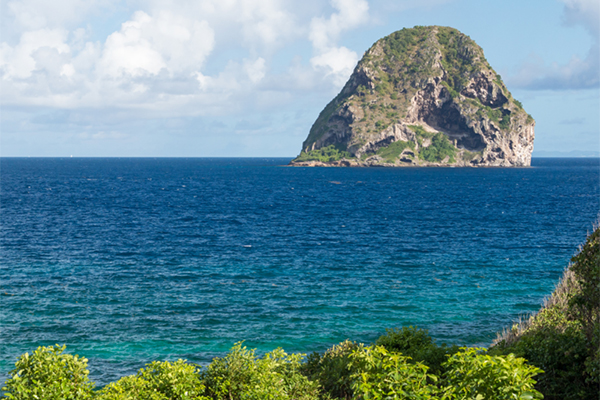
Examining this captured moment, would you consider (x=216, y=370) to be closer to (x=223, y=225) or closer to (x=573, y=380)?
(x=573, y=380)

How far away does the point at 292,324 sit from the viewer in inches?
1092

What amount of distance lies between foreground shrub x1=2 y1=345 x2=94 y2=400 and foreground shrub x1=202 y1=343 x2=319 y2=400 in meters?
3.31

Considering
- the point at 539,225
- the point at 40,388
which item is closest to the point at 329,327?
the point at 40,388

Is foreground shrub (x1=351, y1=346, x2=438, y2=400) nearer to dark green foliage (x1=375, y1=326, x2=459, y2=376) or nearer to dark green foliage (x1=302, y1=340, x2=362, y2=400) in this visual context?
dark green foliage (x1=302, y1=340, x2=362, y2=400)

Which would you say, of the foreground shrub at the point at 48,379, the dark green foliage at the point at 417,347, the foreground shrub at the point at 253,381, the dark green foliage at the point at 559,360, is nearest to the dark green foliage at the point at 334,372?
the foreground shrub at the point at 253,381

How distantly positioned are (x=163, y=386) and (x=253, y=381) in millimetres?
2374

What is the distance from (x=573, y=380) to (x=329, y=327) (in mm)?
14806

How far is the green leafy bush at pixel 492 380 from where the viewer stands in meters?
8.65

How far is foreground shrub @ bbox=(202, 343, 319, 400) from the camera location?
477 inches

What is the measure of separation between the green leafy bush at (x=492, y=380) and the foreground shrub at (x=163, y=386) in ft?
20.9

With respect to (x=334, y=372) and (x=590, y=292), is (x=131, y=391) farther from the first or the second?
(x=590, y=292)

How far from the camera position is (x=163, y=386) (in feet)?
39.5

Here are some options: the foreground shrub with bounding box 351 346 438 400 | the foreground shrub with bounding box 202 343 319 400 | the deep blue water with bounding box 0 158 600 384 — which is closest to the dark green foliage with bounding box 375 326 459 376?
the foreground shrub with bounding box 202 343 319 400

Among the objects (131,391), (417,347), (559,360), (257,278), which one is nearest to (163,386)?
(131,391)
